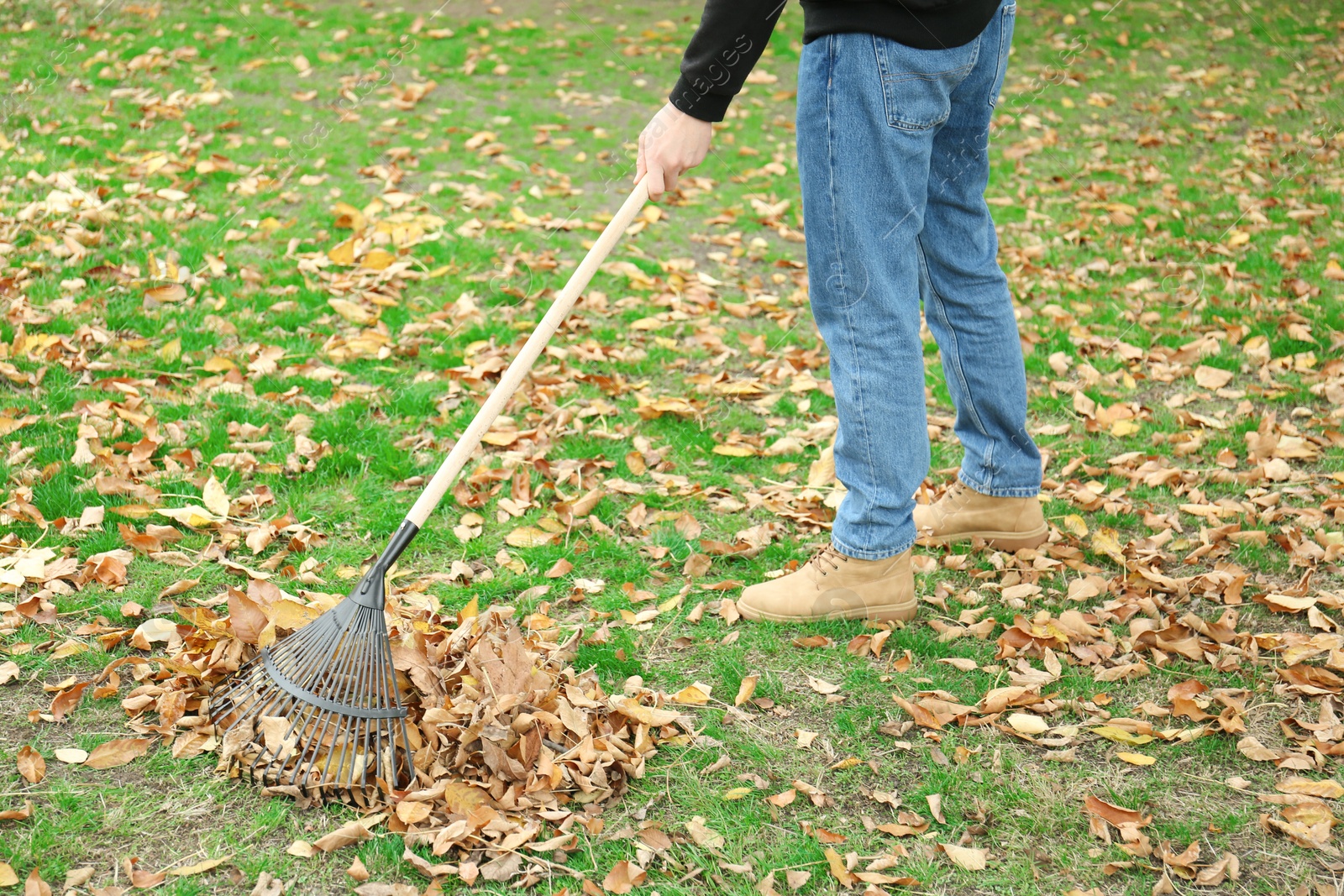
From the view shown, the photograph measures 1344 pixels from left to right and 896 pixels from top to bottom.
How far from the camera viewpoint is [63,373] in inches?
152

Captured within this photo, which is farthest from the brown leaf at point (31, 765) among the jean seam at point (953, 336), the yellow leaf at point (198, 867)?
the jean seam at point (953, 336)

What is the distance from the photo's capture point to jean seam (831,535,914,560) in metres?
2.78

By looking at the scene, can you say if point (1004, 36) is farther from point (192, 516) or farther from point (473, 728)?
point (192, 516)

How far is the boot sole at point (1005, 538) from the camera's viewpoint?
3197mm

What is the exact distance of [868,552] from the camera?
2.78 metres

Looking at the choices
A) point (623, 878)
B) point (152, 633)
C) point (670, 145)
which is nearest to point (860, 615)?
point (623, 878)

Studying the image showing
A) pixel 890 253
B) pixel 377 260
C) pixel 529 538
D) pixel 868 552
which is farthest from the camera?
pixel 377 260

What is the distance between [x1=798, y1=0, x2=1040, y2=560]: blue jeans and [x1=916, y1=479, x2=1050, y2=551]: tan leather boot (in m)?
0.05

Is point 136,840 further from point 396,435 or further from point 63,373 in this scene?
point 63,373

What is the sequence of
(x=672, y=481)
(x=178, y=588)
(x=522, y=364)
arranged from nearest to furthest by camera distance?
1. (x=522, y=364)
2. (x=178, y=588)
3. (x=672, y=481)

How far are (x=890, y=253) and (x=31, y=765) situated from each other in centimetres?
219

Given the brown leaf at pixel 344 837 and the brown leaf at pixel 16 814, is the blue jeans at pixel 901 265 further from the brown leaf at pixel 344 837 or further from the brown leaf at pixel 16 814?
the brown leaf at pixel 16 814

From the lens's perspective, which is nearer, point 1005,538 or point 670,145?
point 670,145

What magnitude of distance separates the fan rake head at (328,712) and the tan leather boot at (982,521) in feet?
5.54
